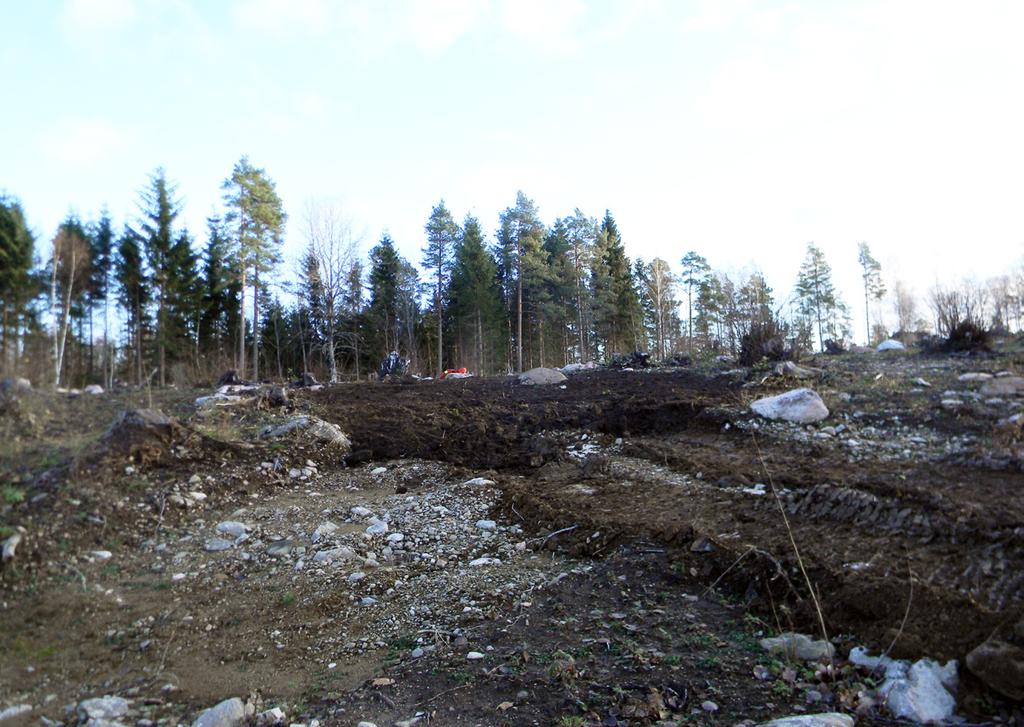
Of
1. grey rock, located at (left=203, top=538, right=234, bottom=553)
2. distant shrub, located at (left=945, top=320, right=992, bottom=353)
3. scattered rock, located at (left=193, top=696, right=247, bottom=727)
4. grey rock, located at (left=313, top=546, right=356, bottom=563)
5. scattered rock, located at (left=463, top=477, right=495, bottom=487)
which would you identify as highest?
distant shrub, located at (left=945, top=320, right=992, bottom=353)

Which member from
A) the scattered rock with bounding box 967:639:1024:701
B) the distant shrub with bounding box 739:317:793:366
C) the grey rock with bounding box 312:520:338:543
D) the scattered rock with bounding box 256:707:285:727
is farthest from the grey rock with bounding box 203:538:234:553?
the distant shrub with bounding box 739:317:793:366

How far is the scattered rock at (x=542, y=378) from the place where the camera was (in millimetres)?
12326

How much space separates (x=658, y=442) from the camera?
7309mm

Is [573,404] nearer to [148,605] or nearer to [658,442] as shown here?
[658,442]

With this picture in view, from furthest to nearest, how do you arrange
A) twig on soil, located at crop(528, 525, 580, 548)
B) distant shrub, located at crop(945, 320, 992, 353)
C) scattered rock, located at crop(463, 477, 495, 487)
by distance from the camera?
1. distant shrub, located at crop(945, 320, 992, 353)
2. scattered rock, located at crop(463, 477, 495, 487)
3. twig on soil, located at crop(528, 525, 580, 548)

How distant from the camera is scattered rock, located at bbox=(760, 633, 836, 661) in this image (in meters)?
2.65

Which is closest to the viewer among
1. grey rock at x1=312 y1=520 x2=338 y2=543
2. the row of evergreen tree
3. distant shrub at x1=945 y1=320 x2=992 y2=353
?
grey rock at x1=312 y1=520 x2=338 y2=543

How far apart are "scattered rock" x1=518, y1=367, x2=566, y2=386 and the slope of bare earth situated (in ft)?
15.3

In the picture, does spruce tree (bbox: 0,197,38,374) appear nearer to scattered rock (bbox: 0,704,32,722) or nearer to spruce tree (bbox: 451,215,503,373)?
scattered rock (bbox: 0,704,32,722)

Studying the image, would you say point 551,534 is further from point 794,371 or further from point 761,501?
point 794,371

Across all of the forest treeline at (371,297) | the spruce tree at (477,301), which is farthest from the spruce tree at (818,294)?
the spruce tree at (477,301)

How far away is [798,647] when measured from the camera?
2.71m

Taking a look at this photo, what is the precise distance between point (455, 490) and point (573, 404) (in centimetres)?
411

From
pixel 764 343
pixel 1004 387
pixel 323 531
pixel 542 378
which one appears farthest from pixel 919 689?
pixel 542 378
